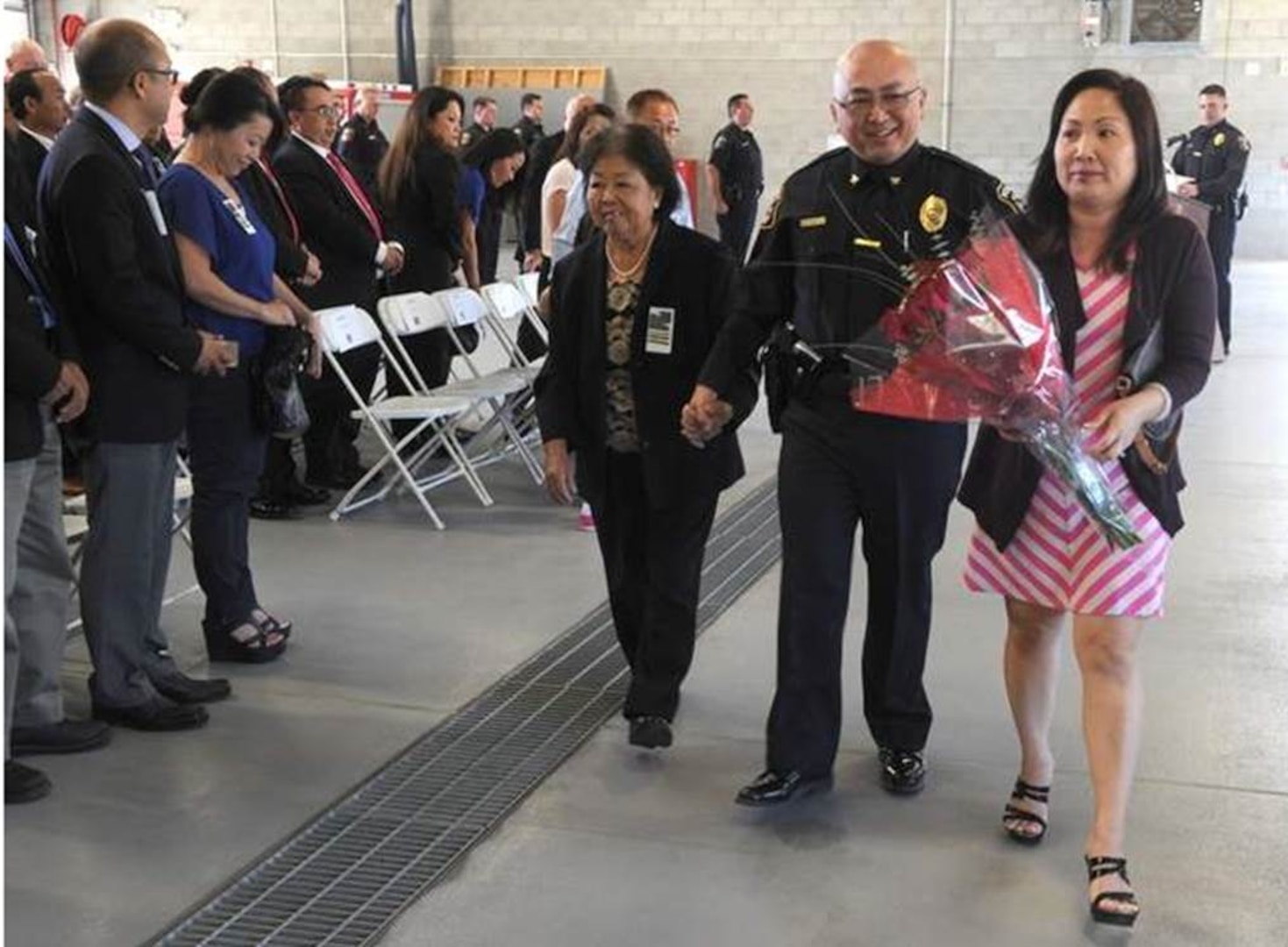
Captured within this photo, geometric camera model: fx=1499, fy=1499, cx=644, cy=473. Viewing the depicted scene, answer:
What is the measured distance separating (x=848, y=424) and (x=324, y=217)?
323 centimetres

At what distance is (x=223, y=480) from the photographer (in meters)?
3.75

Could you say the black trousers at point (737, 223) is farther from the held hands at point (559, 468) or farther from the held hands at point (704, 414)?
the held hands at point (704, 414)

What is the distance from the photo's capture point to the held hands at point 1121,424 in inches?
93.3

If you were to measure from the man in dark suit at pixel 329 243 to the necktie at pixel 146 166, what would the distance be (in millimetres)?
2198

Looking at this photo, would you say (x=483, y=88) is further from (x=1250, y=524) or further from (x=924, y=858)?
(x=924, y=858)

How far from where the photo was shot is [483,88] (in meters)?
17.5

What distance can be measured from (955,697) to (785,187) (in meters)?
1.40

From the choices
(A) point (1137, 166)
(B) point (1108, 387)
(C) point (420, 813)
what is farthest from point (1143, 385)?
(C) point (420, 813)

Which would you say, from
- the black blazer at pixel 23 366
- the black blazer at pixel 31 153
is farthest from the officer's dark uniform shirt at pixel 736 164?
the black blazer at pixel 23 366

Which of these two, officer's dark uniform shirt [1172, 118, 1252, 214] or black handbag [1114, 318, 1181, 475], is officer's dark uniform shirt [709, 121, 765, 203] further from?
black handbag [1114, 318, 1181, 475]

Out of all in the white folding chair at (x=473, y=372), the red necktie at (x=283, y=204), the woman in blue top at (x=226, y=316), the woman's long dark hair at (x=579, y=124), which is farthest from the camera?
the woman's long dark hair at (x=579, y=124)

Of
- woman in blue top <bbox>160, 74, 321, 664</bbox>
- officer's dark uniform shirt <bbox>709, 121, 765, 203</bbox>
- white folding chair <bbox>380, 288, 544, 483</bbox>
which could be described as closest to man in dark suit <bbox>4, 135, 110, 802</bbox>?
woman in blue top <bbox>160, 74, 321, 664</bbox>

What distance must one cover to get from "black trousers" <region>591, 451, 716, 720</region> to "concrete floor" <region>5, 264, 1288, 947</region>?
149 millimetres

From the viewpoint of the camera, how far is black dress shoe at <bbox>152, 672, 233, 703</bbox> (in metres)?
3.59
